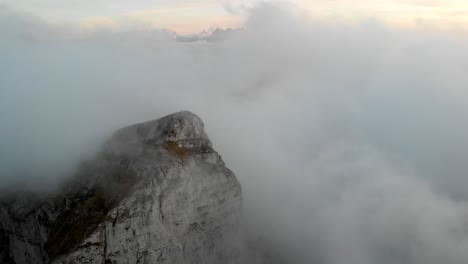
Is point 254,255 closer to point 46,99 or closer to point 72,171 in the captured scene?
point 72,171

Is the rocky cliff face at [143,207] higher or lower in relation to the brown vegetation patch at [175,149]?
lower

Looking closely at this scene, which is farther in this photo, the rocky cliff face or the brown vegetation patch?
the brown vegetation patch

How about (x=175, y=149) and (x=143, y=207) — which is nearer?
(x=143, y=207)

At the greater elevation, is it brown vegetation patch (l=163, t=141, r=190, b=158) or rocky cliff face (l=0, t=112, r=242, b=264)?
brown vegetation patch (l=163, t=141, r=190, b=158)

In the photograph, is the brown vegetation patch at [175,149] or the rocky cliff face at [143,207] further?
the brown vegetation patch at [175,149]

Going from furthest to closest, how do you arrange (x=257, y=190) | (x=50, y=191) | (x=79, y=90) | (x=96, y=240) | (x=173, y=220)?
(x=79, y=90) < (x=257, y=190) < (x=50, y=191) < (x=173, y=220) < (x=96, y=240)

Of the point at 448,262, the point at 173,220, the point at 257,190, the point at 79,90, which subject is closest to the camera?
the point at 173,220

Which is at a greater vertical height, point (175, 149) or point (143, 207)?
point (175, 149)

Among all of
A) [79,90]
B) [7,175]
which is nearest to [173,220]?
[7,175]
